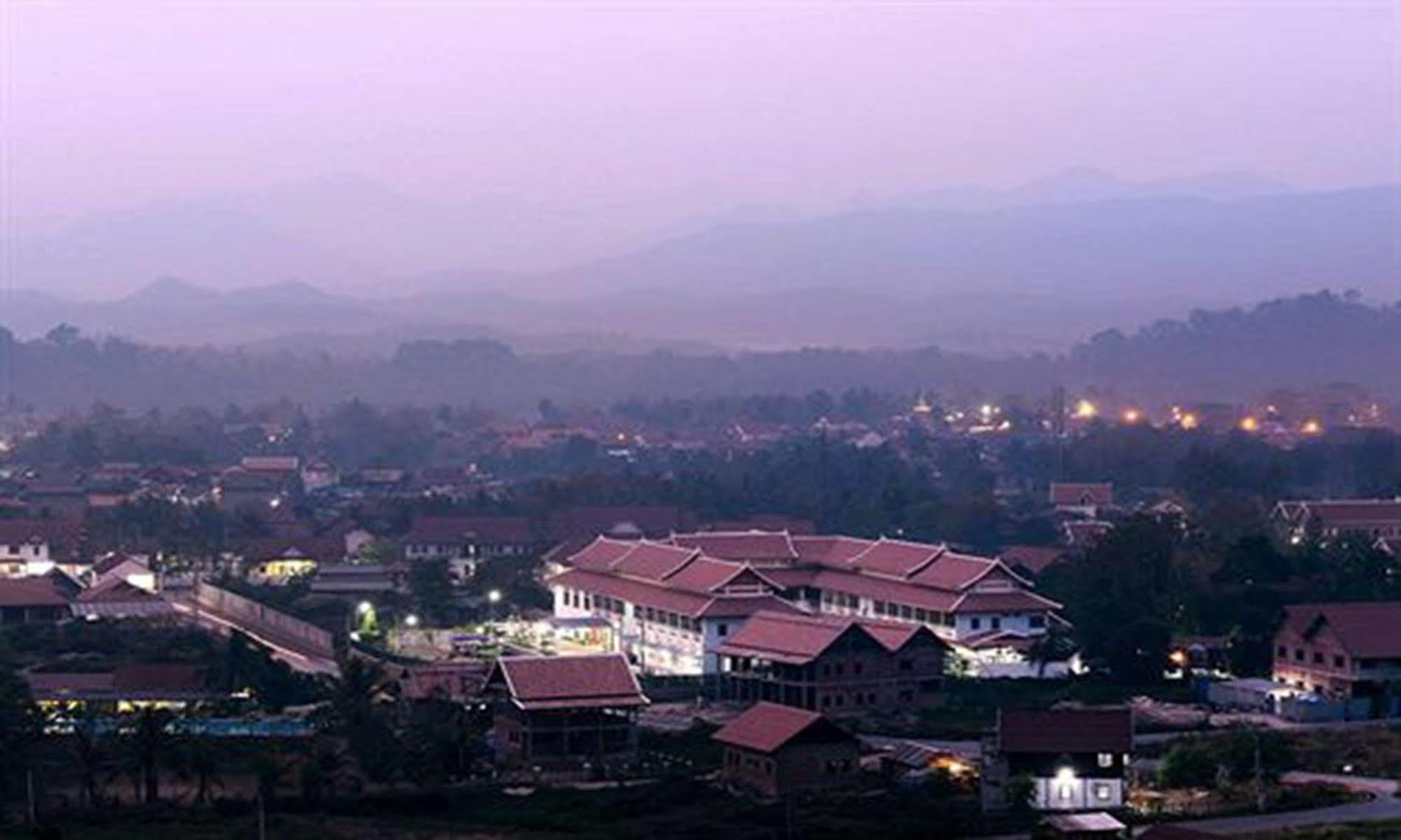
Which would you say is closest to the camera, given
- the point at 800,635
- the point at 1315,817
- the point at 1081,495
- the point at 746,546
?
the point at 1315,817

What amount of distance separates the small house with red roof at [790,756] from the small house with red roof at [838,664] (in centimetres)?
478

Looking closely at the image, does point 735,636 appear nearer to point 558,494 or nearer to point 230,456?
point 558,494

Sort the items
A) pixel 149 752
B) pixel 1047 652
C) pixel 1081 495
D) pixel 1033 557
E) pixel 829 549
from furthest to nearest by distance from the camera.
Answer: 1. pixel 1081 495
2. pixel 1033 557
3. pixel 829 549
4. pixel 1047 652
5. pixel 149 752

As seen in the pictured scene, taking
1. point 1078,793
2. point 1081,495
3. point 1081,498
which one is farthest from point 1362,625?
point 1081,495

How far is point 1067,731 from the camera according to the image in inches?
1160

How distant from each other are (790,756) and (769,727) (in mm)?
680

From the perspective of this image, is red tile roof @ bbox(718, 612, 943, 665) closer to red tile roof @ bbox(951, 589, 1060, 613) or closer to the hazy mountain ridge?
red tile roof @ bbox(951, 589, 1060, 613)

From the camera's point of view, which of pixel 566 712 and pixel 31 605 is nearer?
pixel 566 712

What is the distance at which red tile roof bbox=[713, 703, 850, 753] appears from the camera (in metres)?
30.0

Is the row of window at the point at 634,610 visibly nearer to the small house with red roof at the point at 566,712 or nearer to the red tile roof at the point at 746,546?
the red tile roof at the point at 746,546

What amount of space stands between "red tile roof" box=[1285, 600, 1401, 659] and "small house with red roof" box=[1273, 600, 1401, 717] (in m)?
0.01

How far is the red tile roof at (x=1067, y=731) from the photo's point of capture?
95.8 ft

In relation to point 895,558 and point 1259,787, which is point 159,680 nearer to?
point 895,558

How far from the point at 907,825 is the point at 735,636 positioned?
10975 mm
